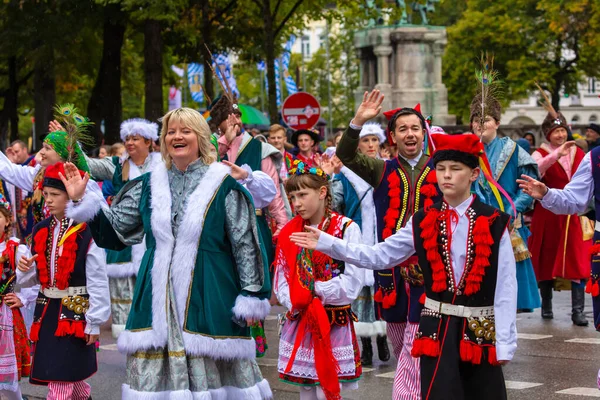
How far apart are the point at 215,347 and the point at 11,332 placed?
257cm

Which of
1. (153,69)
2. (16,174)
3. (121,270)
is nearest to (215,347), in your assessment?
(16,174)

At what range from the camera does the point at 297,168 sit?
7.55 meters

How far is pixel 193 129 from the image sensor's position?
259 inches

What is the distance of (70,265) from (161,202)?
1.63 m

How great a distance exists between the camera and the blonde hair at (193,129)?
6.59 metres

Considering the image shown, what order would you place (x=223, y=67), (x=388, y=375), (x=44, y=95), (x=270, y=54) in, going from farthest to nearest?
(x=44, y=95) < (x=223, y=67) < (x=270, y=54) < (x=388, y=375)

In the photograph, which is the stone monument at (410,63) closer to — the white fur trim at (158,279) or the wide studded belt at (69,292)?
the wide studded belt at (69,292)

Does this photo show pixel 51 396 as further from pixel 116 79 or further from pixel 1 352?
pixel 116 79

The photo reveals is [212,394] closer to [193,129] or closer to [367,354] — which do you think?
[193,129]

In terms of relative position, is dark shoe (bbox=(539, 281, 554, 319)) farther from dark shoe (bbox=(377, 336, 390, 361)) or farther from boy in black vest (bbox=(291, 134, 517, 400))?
boy in black vest (bbox=(291, 134, 517, 400))

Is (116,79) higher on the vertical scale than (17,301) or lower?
higher

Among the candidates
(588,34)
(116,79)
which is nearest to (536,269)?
(116,79)

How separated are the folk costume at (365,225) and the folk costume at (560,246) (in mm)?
2751

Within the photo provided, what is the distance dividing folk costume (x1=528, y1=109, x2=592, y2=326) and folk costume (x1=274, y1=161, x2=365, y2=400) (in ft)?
19.6
